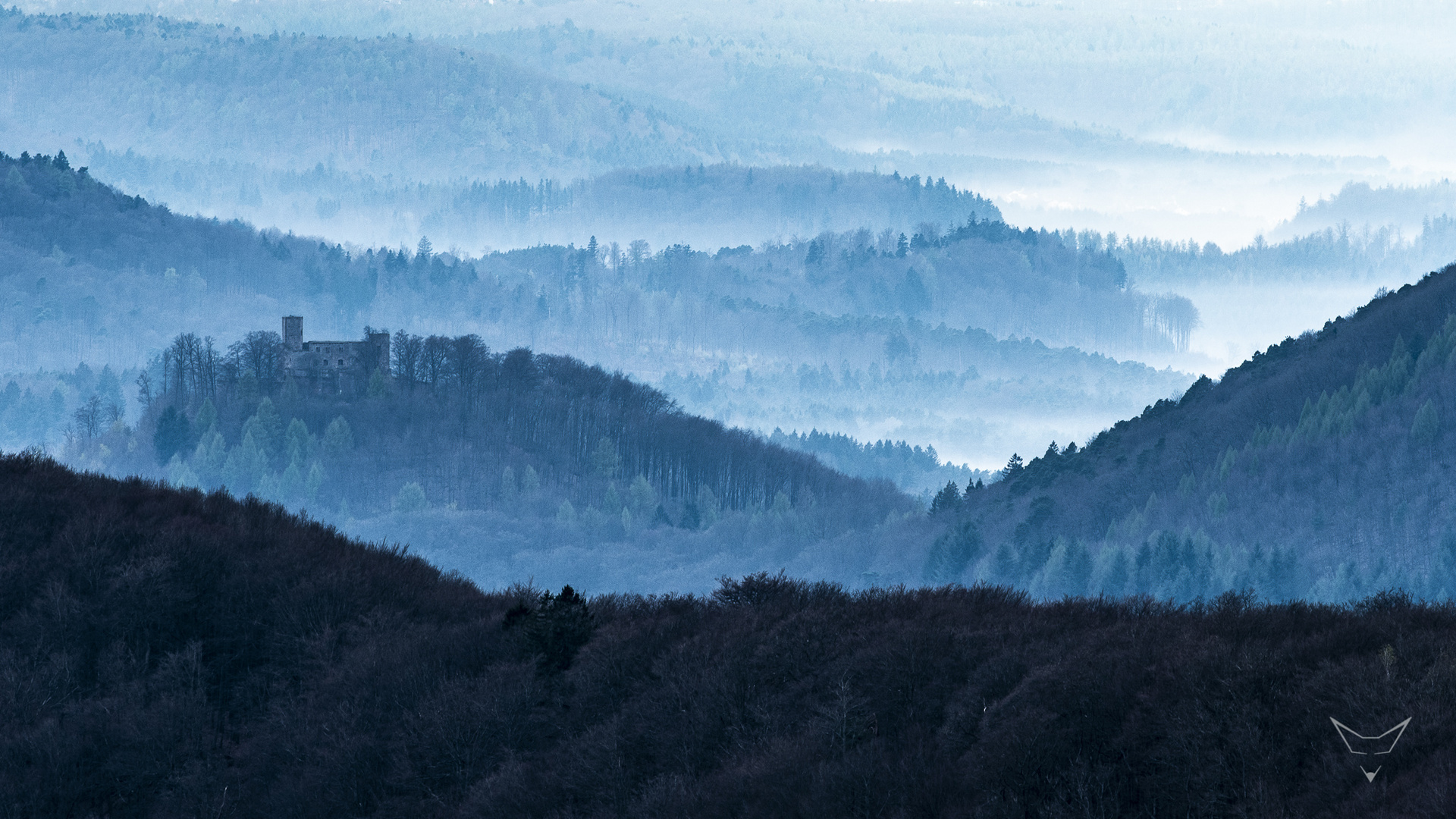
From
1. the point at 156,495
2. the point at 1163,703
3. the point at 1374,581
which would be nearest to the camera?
the point at 1163,703

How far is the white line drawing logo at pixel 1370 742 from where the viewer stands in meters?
33.3

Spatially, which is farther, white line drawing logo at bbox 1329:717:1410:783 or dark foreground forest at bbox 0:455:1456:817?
dark foreground forest at bbox 0:455:1456:817

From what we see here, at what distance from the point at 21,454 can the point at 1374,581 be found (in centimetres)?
15842

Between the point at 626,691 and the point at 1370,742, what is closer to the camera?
the point at 1370,742

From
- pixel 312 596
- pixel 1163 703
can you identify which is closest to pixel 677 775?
pixel 1163 703

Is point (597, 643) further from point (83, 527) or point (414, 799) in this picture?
point (83, 527)

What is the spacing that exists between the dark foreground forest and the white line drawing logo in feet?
0.71

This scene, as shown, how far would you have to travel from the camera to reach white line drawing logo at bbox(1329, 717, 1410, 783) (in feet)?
109

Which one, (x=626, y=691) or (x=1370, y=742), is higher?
(x=1370, y=742)

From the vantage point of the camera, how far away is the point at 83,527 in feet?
206

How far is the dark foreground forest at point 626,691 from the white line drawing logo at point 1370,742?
0.21 metres

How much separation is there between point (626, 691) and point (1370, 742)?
21.8m

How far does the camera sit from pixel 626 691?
50938 millimetres

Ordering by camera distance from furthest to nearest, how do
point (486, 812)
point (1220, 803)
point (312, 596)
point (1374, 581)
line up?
point (1374, 581) → point (312, 596) → point (486, 812) → point (1220, 803)
